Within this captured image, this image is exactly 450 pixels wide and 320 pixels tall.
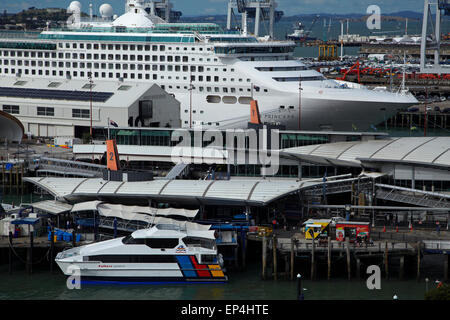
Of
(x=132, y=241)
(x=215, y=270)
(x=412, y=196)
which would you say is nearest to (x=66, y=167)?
(x=132, y=241)

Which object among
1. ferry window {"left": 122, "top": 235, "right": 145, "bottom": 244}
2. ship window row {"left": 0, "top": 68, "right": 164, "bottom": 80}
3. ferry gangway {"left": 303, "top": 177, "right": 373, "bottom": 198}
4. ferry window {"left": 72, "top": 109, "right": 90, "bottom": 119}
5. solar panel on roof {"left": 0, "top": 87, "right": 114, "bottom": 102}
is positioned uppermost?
ship window row {"left": 0, "top": 68, "right": 164, "bottom": 80}

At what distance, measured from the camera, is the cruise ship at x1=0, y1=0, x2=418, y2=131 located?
58.6 metres

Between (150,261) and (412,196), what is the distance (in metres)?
13.5

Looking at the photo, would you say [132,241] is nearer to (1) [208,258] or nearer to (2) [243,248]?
(1) [208,258]

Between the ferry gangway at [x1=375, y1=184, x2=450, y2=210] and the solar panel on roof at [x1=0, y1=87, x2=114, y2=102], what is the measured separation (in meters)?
23.8

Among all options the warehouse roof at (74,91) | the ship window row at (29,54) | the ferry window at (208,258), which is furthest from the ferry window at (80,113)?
the ferry window at (208,258)

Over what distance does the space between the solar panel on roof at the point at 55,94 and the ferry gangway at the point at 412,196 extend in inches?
936

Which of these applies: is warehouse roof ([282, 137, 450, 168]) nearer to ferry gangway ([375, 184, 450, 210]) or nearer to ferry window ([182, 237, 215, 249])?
ferry gangway ([375, 184, 450, 210])

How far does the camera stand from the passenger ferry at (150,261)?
106 ft

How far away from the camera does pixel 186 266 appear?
106ft

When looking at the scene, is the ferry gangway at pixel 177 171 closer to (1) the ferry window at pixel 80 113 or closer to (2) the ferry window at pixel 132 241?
(2) the ferry window at pixel 132 241

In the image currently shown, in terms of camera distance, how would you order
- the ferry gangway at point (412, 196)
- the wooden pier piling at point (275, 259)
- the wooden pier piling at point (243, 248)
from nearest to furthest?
1. the wooden pier piling at point (275, 259)
2. the wooden pier piling at point (243, 248)
3. the ferry gangway at point (412, 196)

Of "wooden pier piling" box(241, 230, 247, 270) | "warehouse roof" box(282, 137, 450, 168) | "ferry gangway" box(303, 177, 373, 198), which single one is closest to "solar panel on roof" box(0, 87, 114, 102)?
"warehouse roof" box(282, 137, 450, 168)

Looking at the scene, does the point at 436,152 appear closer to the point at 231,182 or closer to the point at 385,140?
the point at 385,140
